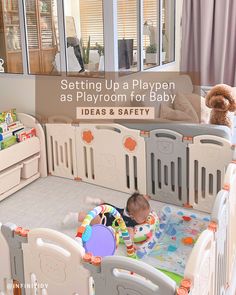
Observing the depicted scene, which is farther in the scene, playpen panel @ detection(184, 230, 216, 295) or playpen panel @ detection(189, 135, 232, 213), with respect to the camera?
playpen panel @ detection(189, 135, 232, 213)

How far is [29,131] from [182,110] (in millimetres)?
1060

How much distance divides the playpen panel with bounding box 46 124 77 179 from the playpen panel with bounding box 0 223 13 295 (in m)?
1.25

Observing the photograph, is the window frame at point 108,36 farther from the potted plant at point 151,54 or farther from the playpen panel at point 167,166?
the playpen panel at point 167,166

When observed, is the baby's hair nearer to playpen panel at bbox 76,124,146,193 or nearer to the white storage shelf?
playpen panel at bbox 76,124,146,193

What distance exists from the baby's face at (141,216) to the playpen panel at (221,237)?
471mm

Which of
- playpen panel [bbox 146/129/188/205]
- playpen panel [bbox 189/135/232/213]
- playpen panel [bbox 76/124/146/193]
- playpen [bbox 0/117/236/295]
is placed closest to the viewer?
playpen [bbox 0/117/236/295]

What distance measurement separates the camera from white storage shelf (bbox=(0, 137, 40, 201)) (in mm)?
2305

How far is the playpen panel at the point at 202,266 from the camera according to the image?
1.06 metres

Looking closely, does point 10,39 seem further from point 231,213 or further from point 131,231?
point 231,213

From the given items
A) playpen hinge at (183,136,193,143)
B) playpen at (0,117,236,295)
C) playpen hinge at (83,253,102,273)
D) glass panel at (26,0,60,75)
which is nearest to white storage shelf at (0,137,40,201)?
playpen at (0,117,236,295)

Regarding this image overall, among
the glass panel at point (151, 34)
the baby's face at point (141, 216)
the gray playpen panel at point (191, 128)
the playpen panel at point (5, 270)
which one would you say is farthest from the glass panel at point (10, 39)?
the playpen panel at point (5, 270)

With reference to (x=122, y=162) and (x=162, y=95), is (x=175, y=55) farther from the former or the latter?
(x=122, y=162)

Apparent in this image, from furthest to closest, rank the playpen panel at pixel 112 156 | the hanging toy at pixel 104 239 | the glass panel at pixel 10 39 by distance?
the glass panel at pixel 10 39 < the playpen panel at pixel 112 156 < the hanging toy at pixel 104 239

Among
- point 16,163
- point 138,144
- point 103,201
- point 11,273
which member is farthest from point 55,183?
point 11,273
